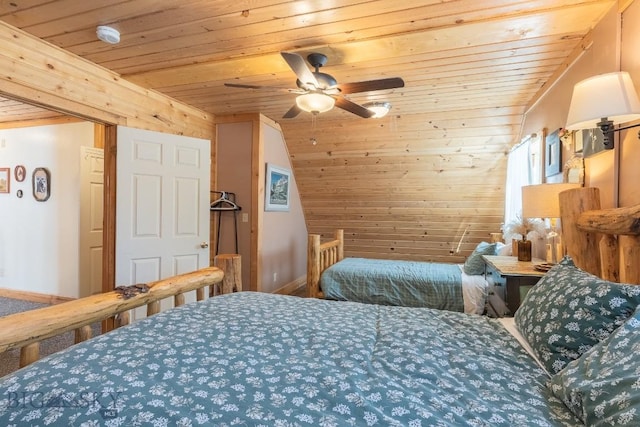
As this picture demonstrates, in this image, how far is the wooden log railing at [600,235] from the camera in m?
1.45

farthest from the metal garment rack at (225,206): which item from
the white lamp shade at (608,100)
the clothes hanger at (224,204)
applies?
the white lamp shade at (608,100)

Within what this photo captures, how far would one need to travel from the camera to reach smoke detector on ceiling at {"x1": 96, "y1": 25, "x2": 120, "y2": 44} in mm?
2131

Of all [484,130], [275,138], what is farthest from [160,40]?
[484,130]

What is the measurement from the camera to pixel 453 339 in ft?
4.38

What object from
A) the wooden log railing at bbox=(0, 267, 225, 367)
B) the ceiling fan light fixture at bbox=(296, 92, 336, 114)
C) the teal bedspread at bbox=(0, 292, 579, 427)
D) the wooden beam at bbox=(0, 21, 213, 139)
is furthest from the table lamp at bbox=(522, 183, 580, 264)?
the wooden beam at bbox=(0, 21, 213, 139)

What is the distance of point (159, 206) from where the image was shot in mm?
3160

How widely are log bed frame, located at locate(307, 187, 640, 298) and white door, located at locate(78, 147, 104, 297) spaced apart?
183 inches

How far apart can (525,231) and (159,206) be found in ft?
11.1

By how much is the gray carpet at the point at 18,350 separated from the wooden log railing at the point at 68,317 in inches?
32.8

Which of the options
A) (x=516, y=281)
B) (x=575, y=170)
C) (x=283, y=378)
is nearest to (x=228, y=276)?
(x=283, y=378)

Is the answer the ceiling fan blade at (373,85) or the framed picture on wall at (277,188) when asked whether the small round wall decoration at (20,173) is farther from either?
the ceiling fan blade at (373,85)

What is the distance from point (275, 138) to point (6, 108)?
3071 mm

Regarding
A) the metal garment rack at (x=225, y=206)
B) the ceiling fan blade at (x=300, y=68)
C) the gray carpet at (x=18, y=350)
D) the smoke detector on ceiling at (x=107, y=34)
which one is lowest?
the gray carpet at (x=18, y=350)

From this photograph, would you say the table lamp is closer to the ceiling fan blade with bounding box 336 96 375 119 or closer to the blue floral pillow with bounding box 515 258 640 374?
the blue floral pillow with bounding box 515 258 640 374
